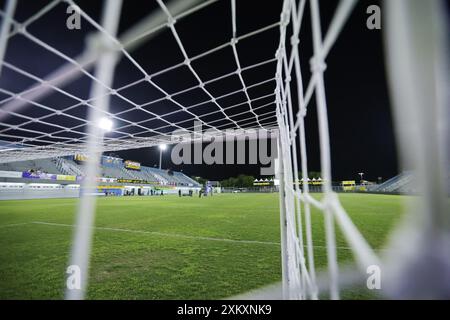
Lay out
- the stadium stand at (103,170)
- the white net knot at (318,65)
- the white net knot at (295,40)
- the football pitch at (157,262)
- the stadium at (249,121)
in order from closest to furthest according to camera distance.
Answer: the stadium at (249,121)
the white net knot at (318,65)
the white net knot at (295,40)
the football pitch at (157,262)
the stadium stand at (103,170)

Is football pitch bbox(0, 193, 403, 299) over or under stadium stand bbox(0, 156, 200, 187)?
under

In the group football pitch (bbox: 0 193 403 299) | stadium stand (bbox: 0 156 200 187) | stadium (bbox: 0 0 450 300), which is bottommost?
football pitch (bbox: 0 193 403 299)

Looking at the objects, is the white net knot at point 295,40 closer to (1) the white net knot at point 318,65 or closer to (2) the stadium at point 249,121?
(2) the stadium at point 249,121

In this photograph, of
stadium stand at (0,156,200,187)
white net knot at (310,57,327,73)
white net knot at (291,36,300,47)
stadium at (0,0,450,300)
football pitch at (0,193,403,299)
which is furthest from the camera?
stadium stand at (0,156,200,187)

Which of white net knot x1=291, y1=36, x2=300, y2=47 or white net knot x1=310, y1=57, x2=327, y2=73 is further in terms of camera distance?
white net knot x1=291, y1=36, x2=300, y2=47

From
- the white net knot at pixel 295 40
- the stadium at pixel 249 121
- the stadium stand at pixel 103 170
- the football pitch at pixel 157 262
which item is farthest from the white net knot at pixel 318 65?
the stadium stand at pixel 103 170

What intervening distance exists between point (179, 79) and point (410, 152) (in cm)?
267

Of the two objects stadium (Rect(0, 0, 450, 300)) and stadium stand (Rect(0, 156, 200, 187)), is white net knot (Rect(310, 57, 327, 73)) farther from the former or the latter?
stadium stand (Rect(0, 156, 200, 187))

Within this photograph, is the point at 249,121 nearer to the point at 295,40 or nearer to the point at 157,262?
the point at 157,262

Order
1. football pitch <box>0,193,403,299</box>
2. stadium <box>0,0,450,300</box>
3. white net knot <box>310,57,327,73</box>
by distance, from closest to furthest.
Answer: stadium <box>0,0,450,300</box> → white net knot <box>310,57,327,73</box> → football pitch <box>0,193,403,299</box>

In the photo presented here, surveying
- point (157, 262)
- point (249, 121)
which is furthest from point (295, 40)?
point (249, 121)

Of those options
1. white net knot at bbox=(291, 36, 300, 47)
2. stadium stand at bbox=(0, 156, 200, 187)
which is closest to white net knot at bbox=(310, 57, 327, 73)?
white net knot at bbox=(291, 36, 300, 47)

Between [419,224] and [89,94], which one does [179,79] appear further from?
[419,224]
